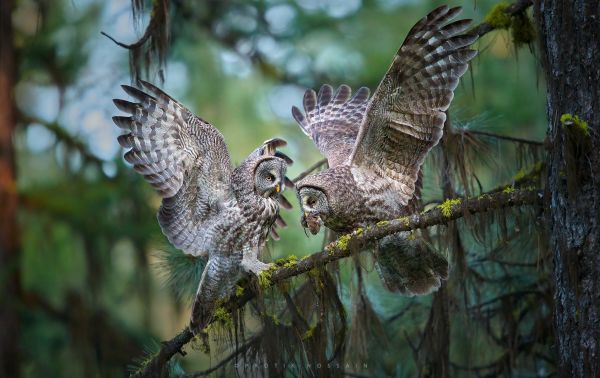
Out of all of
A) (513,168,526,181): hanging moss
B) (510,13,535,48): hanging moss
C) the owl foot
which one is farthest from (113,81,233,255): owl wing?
(510,13,535,48): hanging moss

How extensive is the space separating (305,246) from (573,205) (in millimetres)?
3557

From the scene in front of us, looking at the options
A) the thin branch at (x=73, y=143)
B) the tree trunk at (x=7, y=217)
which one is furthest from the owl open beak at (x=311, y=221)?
the tree trunk at (x=7, y=217)

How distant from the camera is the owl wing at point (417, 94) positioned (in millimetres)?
3568

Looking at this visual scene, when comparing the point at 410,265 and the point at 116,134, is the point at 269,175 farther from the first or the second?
the point at 116,134

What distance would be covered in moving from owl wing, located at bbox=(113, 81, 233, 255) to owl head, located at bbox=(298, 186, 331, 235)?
408mm

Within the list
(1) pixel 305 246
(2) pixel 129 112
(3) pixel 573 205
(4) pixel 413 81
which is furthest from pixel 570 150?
(1) pixel 305 246

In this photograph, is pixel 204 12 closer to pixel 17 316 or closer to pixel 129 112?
pixel 17 316

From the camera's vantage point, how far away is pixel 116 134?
19.9 feet

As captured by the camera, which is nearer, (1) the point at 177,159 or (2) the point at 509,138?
(2) the point at 509,138

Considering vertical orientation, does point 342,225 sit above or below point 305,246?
below

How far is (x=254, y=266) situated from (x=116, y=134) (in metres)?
2.66

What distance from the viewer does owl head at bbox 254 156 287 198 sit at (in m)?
4.04

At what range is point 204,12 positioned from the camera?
23.9ft

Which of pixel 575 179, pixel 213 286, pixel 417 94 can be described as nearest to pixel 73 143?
pixel 213 286
